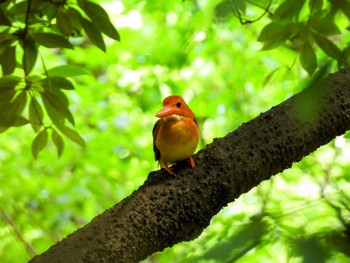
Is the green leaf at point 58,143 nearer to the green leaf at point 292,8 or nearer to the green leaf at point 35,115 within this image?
the green leaf at point 35,115

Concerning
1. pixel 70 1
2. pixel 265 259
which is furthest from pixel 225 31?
pixel 265 259

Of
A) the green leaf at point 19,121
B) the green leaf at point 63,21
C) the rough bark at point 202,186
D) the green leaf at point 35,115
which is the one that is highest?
the green leaf at point 63,21

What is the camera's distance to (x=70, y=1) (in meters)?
1.20

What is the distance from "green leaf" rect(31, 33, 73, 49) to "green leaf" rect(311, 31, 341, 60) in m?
0.59

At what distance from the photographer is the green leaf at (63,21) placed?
3.83ft

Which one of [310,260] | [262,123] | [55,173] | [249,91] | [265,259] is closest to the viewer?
[310,260]

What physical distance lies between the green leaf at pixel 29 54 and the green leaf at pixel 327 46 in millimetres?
679

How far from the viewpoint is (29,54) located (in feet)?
3.92

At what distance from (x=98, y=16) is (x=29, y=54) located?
0.69 ft

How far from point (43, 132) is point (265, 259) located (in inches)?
38.2

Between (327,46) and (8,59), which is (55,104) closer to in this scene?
(8,59)

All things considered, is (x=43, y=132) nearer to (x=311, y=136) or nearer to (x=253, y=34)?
(x=311, y=136)

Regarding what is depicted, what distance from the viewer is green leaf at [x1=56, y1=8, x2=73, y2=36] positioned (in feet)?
3.83

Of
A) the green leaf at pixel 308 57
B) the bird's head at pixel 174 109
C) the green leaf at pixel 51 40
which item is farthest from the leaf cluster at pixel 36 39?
the green leaf at pixel 308 57
